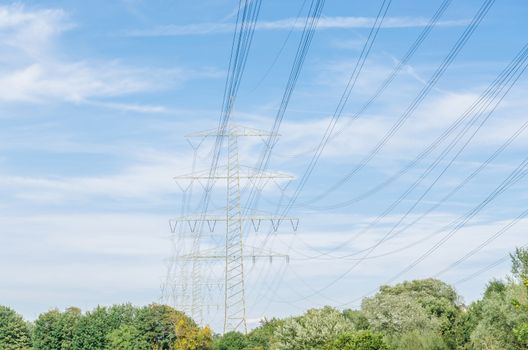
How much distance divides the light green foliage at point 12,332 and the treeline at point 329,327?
0.77 ft

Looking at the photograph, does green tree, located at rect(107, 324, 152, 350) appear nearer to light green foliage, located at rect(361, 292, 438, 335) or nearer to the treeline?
the treeline

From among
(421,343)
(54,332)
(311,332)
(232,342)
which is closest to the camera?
(311,332)

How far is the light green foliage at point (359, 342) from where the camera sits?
83062 mm

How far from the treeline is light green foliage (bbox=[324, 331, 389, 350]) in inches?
4.1

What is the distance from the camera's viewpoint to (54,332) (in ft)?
577

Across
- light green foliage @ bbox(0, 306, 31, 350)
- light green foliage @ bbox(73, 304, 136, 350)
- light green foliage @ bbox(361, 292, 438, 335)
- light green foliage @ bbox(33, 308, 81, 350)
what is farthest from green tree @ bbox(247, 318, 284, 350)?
light green foliage @ bbox(0, 306, 31, 350)

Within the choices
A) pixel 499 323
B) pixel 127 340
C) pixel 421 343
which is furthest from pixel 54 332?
pixel 499 323

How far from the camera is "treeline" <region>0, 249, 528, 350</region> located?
3607 inches

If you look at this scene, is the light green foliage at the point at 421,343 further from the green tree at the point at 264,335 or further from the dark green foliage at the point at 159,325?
the dark green foliage at the point at 159,325

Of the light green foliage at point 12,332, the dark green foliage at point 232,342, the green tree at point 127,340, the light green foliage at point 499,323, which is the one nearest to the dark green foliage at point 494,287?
the light green foliage at point 499,323

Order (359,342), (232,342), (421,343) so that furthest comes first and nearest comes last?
(232,342) < (421,343) < (359,342)

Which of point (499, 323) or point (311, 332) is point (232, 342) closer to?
point (311, 332)

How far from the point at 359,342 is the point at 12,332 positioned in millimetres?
128621

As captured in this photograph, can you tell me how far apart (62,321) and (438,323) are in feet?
284
